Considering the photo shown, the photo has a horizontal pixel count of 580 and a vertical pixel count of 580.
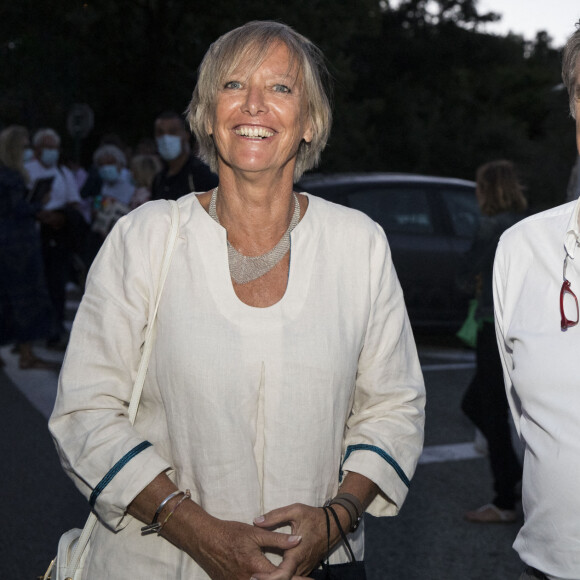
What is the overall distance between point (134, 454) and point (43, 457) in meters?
4.26

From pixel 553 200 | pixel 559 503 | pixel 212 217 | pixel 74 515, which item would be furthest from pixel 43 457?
pixel 553 200

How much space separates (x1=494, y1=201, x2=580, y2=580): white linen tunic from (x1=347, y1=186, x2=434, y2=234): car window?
7880 millimetres

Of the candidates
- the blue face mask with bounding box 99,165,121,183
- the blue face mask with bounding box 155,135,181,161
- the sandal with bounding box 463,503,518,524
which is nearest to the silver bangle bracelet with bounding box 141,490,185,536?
the sandal with bounding box 463,503,518,524

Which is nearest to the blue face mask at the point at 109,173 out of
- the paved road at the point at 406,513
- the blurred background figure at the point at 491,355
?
the paved road at the point at 406,513

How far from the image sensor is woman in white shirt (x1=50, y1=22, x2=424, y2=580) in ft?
7.32

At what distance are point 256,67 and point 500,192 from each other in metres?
3.91

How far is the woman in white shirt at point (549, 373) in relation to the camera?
2092 millimetres

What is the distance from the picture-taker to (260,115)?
8.23 feet

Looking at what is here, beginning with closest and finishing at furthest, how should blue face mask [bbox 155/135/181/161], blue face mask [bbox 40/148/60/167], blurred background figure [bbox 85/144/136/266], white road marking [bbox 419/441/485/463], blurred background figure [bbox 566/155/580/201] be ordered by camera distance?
blurred background figure [bbox 566/155/580/201] → white road marking [bbox 419/441/485/463] → blue face mask [bbox 155/135/181/161] → blue face mask [bbox 40/148/60/167] → blurred background figure [bbox 85/144/136/266]

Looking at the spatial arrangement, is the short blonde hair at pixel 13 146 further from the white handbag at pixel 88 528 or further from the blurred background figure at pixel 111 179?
the white handbag at pixel 88 528

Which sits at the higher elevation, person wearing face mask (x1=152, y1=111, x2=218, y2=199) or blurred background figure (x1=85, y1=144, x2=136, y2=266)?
person wearing face mask (x1=152, y1=111, x2=218, y2=199)

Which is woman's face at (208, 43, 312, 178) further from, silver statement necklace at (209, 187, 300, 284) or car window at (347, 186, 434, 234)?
car window at (347, 186, 434, 234)

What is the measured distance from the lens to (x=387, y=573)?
15.2 feet

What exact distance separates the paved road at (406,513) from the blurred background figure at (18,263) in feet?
4.25
